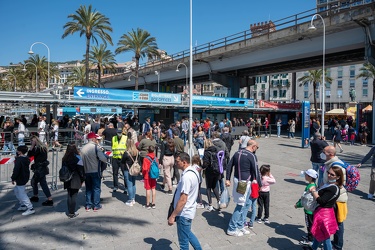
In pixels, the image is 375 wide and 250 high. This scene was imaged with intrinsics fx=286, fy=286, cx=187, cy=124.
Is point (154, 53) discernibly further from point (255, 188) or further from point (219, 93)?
point (219, 93)

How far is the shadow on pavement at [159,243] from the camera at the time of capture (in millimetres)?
4887

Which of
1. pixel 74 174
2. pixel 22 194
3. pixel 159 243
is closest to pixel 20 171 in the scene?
pixel 22 194

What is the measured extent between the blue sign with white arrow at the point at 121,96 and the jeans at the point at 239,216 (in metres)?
15.6

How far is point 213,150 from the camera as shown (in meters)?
6.63

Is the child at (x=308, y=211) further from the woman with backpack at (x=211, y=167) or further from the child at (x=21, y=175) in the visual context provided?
the child at (x=21, y=175)

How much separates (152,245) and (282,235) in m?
2.46

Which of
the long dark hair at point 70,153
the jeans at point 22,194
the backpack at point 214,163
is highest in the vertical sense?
the long dark hair at point 70,153

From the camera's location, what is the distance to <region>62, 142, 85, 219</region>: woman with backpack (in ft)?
19.8

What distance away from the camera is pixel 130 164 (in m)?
7.20

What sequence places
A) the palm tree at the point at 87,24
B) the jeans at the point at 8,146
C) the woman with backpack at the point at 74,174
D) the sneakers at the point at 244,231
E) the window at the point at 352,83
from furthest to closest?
the window at the point at 352,83
the palm tree at the point at 87,24
the jeans at the point at 8,146
the woman with backpack at the point at 74,174
the sneakers at the point at 244,231

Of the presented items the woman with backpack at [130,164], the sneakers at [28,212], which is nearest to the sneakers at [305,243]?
the woman with backpack at [130,164]

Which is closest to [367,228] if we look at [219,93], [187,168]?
[187,168]

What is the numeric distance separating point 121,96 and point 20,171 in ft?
49.2

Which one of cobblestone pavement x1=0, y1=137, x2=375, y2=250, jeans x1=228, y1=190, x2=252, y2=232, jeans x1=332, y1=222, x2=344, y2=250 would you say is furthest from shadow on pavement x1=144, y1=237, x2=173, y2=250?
jeans x1=332, y1=222, x2=344, y2=250
